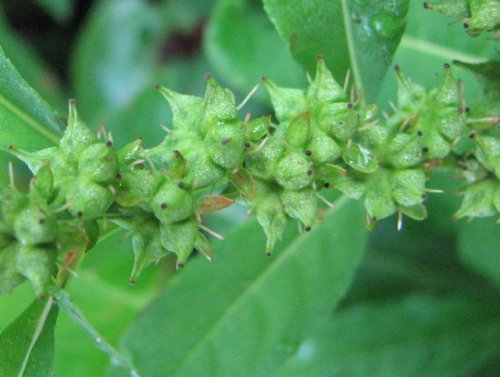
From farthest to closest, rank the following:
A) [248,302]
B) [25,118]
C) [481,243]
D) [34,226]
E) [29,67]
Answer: [29,67], [481,243], [248,302], [25,118], [34,226]

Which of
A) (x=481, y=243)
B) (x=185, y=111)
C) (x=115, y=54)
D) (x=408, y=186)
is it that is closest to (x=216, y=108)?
(x=185, y=111)

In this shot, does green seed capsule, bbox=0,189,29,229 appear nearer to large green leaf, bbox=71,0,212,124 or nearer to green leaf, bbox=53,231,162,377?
green leaf, bbox=53,231,162,377

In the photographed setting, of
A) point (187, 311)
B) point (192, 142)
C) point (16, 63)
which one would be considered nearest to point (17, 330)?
point (192, 142)

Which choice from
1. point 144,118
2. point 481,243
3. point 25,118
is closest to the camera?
point 25,118

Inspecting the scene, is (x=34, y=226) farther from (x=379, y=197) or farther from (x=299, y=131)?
(x=379, y=197)

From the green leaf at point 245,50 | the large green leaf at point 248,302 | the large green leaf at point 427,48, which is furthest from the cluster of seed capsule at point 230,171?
the green leaf at point 245,50

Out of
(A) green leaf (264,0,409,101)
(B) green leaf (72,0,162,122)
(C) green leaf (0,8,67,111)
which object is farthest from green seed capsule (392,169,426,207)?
(B) green leaf (72,0,162,122)

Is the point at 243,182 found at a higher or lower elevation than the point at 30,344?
higher

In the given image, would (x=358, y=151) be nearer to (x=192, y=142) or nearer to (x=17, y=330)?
(x=192, y=142)
